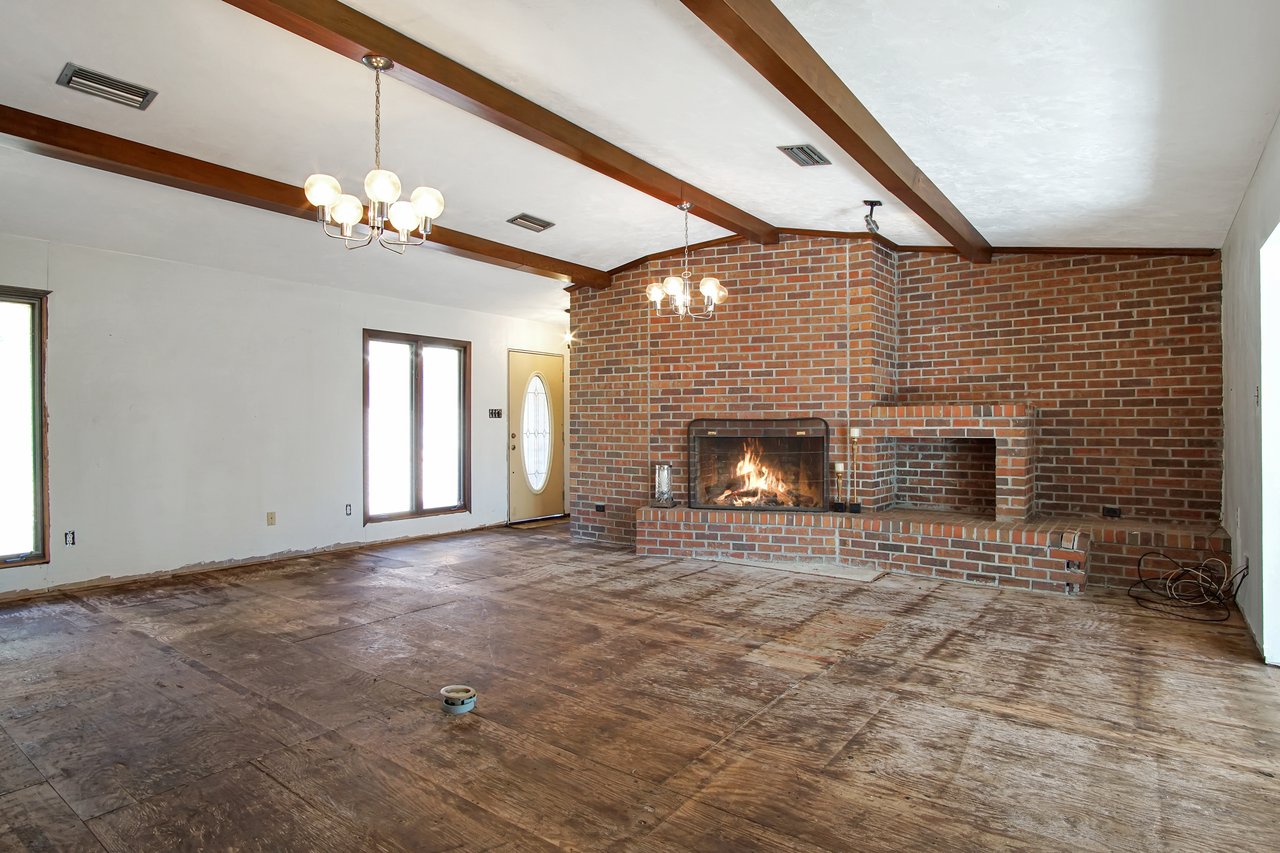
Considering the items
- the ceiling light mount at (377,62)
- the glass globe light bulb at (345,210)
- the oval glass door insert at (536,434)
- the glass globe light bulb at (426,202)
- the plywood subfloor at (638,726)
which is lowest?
the plywood subfloor at (638,726)

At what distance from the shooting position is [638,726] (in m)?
2.82

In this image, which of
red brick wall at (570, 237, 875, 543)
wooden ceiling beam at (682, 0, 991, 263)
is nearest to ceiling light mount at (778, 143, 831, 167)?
wooden ceiling beam at (682, 0, 991, 263)

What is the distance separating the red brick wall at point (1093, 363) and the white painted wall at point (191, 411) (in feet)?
16.9

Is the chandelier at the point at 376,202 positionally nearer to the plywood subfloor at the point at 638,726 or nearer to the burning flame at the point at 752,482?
the plywood subfloor at the point at 638,726

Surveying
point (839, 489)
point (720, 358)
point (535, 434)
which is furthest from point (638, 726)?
point (535, 434)

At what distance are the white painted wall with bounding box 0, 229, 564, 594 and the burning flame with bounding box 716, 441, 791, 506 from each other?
3372mm

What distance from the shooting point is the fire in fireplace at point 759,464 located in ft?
20.0

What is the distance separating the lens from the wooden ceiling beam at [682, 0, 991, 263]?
2.59m

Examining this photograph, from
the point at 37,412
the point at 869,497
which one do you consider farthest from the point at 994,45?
the point at 37,412

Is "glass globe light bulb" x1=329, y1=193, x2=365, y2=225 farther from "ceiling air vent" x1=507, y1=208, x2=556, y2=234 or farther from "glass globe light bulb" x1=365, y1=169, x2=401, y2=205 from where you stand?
"ceiling air vent" x1=507, y1=208, x2=556, y2=234

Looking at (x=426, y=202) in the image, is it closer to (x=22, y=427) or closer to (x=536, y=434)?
(x=22, y=427)

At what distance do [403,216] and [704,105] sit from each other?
1.58 m

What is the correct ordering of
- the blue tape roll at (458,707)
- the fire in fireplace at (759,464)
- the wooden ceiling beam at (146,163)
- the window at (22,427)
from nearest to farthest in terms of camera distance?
the blue tape roll at (458,707), the wooden ceiling beam at (146,163), the window at (22,427), the fire in fireplace at (759,464)

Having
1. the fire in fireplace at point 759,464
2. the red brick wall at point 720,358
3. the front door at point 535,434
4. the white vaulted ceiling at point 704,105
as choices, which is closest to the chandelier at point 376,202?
the white vaulted ceiling at point 704,105
